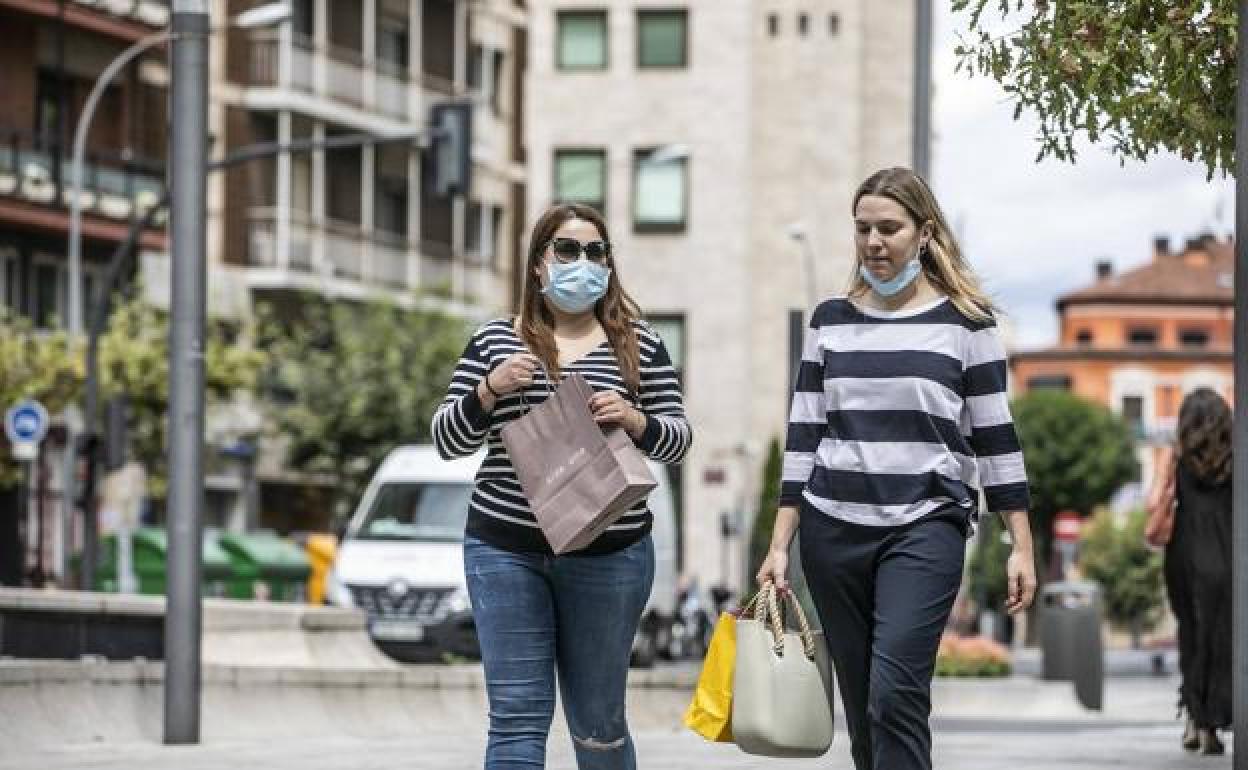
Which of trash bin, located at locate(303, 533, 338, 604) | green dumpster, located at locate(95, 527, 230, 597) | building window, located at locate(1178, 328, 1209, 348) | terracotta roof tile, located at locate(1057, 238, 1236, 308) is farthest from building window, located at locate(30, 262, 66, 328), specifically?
building window, located at locate(1178, 328, 1209, 348)

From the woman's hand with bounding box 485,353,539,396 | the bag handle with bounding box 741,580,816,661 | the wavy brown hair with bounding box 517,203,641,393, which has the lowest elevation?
the bag handle with bounding box 741,580,816,661

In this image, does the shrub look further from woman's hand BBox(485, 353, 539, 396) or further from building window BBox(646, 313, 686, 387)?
building window BBox(646, 313, 686, 387)

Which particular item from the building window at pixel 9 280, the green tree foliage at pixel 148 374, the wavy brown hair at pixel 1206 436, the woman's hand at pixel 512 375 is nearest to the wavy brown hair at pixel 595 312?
the woman's hand at pixel 512 375

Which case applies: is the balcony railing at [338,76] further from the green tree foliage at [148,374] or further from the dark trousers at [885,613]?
the dark trousers at [885,613]

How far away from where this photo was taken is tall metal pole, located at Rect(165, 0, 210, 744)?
1491cm

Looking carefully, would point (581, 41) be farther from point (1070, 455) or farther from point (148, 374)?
point (1070, 455)

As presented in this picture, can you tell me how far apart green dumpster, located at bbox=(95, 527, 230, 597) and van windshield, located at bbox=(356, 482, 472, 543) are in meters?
8.99

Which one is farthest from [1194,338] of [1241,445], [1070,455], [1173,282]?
[1241,445]

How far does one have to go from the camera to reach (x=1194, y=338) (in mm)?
158125

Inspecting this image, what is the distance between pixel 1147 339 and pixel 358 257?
4028 inches

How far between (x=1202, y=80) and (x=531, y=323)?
3796 millimetres

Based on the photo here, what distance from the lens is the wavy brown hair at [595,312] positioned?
27.0 ft

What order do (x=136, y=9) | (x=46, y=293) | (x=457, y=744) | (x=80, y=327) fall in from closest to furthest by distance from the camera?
(x=457, y=744) < (x=46, y=293) < (x=80, y=327) < (x=136, y=9)

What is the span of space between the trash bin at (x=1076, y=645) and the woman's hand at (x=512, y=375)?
18.3m
